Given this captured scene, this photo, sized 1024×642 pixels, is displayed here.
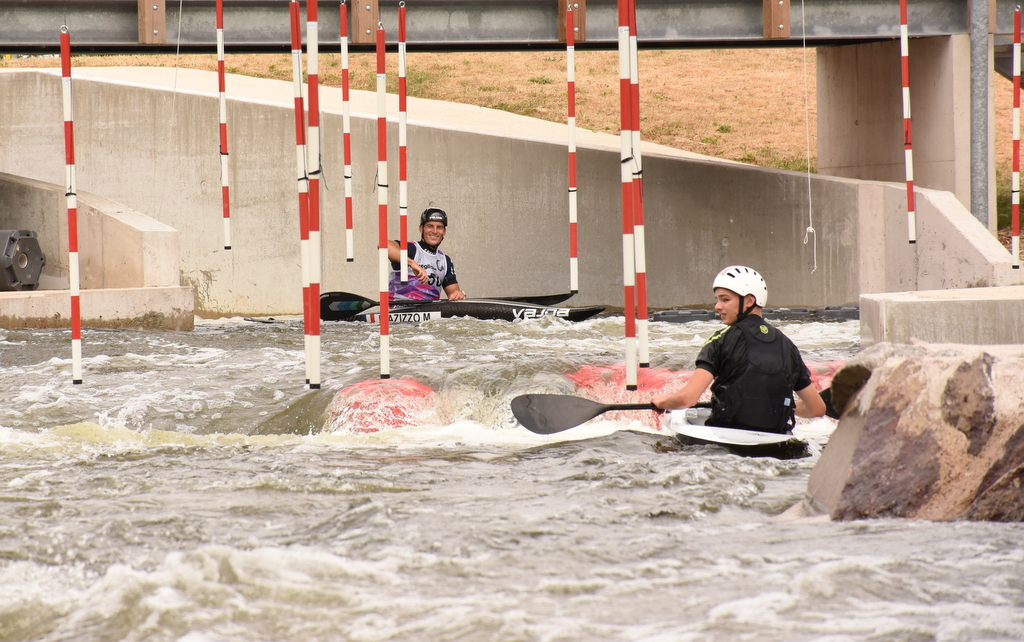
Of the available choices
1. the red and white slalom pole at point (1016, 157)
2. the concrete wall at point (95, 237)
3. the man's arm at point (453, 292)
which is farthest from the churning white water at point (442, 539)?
the concrete wall at point (95, 237)

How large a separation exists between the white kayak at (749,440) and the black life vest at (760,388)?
0.03 m

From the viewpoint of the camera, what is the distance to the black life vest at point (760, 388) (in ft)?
15.0

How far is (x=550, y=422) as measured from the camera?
5.31 m

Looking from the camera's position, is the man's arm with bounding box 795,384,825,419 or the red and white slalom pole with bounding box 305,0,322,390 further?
the red and white slalom pole with bounding box 305,0,322,390

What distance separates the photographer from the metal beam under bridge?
10.6m

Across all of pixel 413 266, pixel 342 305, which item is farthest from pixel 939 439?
pixel 342 305

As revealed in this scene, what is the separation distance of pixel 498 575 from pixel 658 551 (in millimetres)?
548

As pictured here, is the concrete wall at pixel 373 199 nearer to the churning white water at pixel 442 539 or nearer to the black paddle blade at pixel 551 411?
the churning white water at pixel 442 539

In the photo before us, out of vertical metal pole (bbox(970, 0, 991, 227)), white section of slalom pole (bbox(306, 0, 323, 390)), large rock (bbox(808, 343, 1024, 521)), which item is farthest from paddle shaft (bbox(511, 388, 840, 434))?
vertical metal pole (bbox(970, 0, 991, 227))

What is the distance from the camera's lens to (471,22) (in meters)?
11.0

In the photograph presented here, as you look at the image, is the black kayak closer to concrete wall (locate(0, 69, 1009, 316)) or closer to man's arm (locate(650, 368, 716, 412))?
concrete wall (locate(0, 69, 1009, 316))

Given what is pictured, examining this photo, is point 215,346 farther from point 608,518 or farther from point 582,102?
point 582,102

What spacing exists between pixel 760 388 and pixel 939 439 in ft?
4.01

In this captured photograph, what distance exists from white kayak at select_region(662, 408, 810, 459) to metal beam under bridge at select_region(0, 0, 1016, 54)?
6941 millimetres
